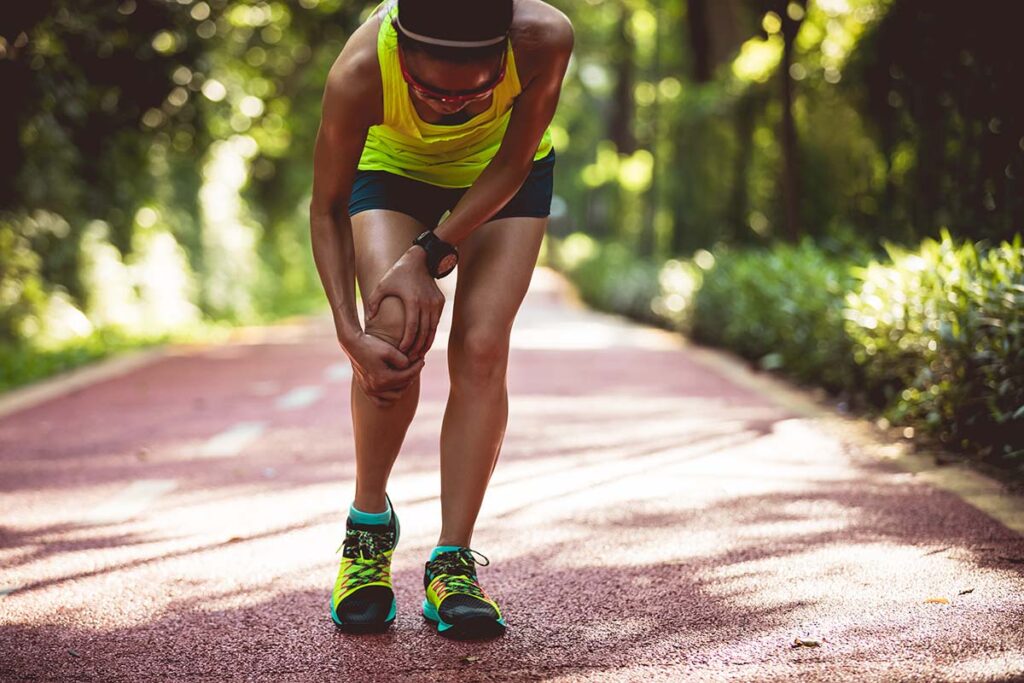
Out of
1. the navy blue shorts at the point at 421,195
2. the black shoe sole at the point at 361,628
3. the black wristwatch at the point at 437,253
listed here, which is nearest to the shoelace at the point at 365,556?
the black shoe sole at the point at 361,628

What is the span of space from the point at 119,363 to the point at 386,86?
9.88 metres

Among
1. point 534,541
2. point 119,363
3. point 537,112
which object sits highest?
point 537,112

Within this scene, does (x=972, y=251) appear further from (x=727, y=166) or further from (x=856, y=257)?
(x=727, y=166)

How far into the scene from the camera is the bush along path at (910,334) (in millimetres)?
5676

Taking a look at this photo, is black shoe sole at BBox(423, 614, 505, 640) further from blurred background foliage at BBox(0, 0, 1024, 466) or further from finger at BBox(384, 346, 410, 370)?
blurred background foliage at BBox(0, 0, 1024, 466)

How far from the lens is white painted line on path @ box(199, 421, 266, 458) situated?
6.66m

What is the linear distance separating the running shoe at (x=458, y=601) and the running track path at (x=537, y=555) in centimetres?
6

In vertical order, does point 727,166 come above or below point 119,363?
above

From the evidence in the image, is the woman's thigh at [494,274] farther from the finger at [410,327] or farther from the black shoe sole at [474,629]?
the black shoe sole at [474,629]

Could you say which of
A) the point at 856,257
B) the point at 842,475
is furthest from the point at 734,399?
the point at 842,475

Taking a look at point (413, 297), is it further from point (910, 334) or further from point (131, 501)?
point (910, 334)

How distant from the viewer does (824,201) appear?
43.7 feet

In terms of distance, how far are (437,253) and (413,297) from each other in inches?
6.2

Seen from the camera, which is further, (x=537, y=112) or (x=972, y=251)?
(x=972, y=251)
